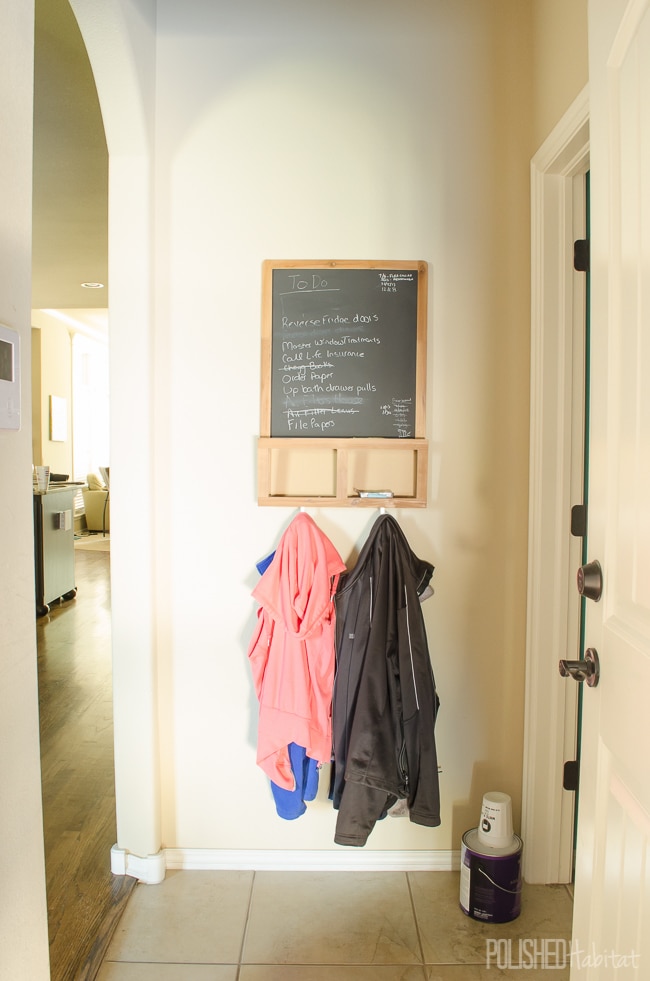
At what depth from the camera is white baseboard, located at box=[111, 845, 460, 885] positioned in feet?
7.00

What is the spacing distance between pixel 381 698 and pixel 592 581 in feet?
2.94

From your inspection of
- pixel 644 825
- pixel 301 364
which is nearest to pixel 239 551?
pixel 301 364

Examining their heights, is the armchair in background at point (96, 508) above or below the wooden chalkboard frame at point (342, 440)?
below

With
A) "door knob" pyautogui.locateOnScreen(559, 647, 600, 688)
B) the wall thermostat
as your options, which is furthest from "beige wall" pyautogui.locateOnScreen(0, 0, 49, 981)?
"door knob" pyautogui.locateOnScreen(559, 647, 600, 688)

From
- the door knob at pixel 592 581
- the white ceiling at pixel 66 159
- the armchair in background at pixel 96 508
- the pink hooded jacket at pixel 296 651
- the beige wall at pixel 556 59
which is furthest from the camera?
the armchair in background at pixel 96 508

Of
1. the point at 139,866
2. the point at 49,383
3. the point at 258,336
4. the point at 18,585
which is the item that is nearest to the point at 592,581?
the point at 18,585

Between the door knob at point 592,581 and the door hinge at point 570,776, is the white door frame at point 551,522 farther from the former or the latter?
the door knob at point 592,581

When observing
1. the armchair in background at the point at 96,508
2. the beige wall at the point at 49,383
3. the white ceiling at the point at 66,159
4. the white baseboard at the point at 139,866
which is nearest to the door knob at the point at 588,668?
the white baseboard at the point at 139,866

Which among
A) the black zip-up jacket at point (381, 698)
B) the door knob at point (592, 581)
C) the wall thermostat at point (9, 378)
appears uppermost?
the wall thermostat at point (9, 378)

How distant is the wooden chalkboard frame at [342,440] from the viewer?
202cm

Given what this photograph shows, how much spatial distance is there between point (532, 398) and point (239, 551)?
1.04 meters

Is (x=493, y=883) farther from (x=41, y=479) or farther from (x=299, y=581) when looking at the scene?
(x=41, y=479)

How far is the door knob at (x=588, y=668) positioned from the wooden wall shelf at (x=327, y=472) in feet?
2.94

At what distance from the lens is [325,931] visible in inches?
73.2
